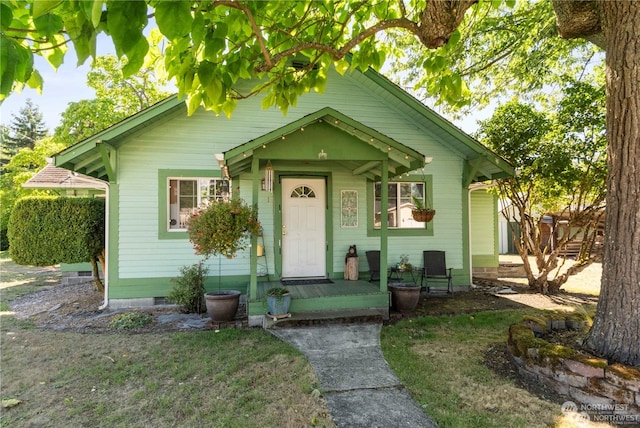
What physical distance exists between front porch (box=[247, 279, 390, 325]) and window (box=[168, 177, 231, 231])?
2335mm

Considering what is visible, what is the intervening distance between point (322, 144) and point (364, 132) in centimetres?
71


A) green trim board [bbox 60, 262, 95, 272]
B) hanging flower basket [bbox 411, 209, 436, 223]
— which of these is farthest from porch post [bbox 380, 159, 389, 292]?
green trim board [bbox 60, 262, 95, 272]

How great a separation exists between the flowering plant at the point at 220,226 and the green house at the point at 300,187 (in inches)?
17.6

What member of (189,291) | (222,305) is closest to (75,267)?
(189,291)

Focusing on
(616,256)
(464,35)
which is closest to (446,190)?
(464,35)

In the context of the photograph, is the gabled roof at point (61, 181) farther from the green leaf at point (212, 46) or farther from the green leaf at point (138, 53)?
the green leaf at point (138, 53)

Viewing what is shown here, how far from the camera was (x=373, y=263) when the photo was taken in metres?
7.86

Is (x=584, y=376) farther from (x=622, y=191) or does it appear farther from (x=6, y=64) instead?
(x=6, y=64)

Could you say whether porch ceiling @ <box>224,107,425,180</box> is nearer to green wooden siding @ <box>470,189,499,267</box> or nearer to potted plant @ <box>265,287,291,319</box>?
potted plant @ <box>265,287,291,319</box>

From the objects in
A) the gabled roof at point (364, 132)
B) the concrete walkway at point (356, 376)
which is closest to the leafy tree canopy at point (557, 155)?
the gabled roof at point (364, 132)

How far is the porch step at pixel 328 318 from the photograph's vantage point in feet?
18.6

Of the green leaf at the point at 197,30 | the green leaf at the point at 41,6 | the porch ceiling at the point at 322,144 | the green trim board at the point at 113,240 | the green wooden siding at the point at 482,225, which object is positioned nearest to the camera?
the green leaf at the point at 41,6

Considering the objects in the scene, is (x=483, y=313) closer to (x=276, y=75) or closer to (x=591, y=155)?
(x=591, y=155)

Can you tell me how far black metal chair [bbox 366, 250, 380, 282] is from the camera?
309 inches
